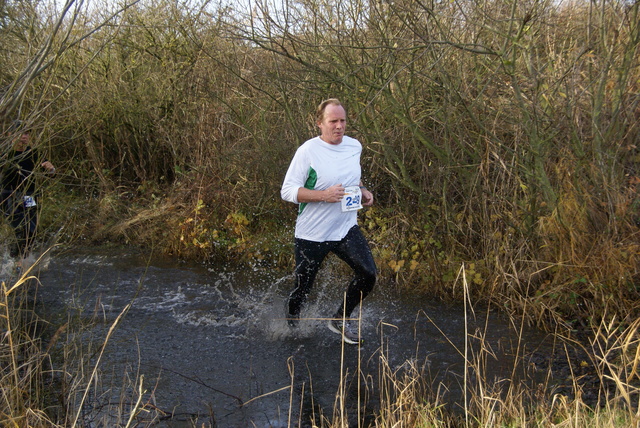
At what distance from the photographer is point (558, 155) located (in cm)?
667

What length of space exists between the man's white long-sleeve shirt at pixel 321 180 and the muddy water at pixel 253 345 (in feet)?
2.87

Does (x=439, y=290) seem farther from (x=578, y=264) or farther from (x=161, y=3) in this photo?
(x=161, y=3)

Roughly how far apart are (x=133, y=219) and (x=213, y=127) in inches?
68.2

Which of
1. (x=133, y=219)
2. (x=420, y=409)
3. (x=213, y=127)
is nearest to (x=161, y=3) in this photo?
(x=213, y=127)

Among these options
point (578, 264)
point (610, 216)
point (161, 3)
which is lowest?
point (578, 264)

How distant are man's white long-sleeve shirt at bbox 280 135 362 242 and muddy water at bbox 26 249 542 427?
0.87 m

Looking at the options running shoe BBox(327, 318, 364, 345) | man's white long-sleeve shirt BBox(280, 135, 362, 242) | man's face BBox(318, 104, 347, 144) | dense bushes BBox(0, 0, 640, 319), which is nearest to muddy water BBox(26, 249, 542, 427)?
running shoe BBox(327, 318, 364, 345)

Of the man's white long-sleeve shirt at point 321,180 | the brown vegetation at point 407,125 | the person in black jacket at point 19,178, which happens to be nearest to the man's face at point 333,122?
the man's white long-sleeve shirt at point 321,180

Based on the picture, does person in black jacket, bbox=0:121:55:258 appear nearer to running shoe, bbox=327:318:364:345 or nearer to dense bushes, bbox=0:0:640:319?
dense bushes, bbox=0:0:640:319

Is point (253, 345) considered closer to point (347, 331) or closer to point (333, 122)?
point (347, 331)

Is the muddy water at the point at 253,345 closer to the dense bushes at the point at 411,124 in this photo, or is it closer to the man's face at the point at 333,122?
the dense bushes at the point at 411,124

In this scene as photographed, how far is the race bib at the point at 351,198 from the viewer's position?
5.44m

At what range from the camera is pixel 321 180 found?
214 inches

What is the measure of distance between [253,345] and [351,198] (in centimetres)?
154
